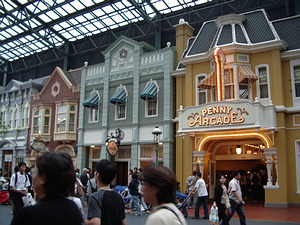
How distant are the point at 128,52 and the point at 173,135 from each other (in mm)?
7510

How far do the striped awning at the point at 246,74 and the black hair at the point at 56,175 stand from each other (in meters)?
16.9

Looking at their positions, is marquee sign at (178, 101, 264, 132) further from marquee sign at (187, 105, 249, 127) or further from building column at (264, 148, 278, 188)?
building column at (264, 148, 278, 188)

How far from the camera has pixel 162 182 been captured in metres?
3.14

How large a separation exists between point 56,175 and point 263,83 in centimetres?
1797

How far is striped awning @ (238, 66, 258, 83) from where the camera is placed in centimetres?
1852

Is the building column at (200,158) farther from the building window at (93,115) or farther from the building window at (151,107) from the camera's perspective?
the building window at (93,115)

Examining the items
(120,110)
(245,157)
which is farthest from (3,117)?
(245,157)

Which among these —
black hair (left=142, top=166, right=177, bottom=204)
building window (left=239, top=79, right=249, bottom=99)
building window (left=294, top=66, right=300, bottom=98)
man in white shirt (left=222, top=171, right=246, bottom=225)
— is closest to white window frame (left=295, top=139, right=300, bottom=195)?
building window (left=294, top=66, right=300, bottom=98)

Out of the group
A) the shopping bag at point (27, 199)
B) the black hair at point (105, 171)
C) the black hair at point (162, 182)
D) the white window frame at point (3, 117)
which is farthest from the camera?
the white window frame at point (3, 117)

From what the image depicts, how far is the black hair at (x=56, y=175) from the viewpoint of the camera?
280cm

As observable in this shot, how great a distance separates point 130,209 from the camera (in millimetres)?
16188

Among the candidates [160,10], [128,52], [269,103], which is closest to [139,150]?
[128,52]

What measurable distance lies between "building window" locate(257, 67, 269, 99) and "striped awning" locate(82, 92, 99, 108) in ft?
40.5

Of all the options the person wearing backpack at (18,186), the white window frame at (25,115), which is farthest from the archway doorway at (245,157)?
the white window frame at (25,115)
